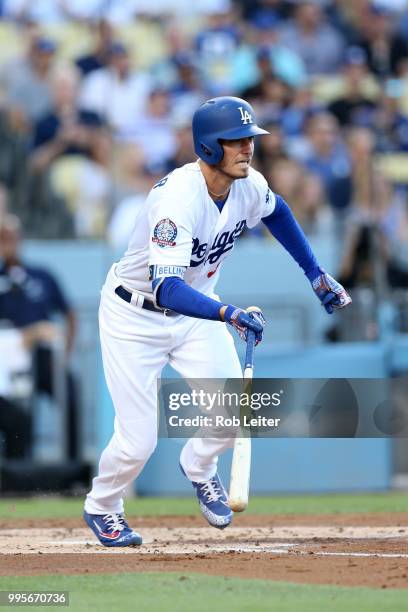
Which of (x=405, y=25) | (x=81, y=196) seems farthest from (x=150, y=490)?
(x=405, y=25)

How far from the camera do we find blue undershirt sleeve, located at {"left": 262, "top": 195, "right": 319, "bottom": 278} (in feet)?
20.3

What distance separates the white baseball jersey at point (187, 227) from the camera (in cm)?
536

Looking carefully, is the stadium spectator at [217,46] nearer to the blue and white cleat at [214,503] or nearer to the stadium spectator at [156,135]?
the stadium spectator at [156,135]

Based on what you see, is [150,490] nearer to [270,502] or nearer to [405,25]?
[270,502]

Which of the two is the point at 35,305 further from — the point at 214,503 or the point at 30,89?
the point at 214,503

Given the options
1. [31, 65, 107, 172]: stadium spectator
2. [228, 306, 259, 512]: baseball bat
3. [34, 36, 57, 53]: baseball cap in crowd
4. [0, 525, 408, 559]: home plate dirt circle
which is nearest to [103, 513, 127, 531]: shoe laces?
[0, 525, 408, 559]: home plate dirt circle

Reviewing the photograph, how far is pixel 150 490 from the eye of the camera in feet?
33.0

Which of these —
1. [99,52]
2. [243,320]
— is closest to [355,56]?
[99,52]

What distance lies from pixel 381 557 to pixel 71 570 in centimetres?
140

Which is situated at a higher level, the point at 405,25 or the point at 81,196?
the point at 405,25

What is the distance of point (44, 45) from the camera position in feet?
41.1

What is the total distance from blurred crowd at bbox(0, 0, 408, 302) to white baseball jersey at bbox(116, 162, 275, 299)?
4.40 metres

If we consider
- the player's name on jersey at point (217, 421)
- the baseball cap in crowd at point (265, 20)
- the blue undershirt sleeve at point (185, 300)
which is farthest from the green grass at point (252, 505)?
the baseball cap in crowd at point (265, 20)

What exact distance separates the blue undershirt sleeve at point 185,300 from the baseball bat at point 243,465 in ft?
0.58
